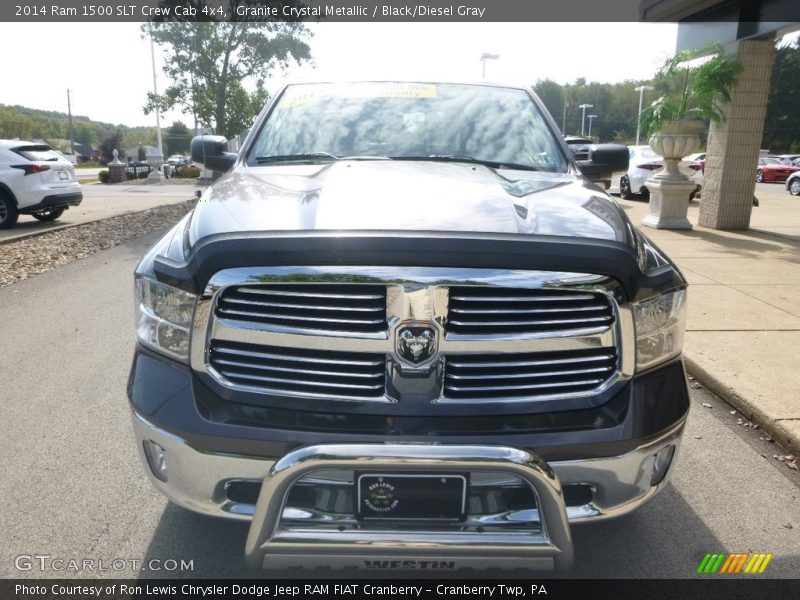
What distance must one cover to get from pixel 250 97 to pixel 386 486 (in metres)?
28.2

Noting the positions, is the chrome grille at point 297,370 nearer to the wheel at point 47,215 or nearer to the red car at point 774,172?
the wheel at point 47,215

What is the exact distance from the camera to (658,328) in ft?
7.09

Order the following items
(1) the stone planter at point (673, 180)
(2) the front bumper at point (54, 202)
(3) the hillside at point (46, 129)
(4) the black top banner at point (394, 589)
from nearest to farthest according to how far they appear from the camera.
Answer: (4) the black top banner at point (394, 589) → (1) the stone planter at point (673, 180) → (2) the front bumper at point (54, 202) → (3) the hillside at point (46, 129)

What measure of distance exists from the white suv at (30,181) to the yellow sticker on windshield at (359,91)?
9927mm

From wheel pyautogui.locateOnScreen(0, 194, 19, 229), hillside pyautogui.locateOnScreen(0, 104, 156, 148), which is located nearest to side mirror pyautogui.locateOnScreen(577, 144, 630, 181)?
wheel pyautogui.locateOnScreen(0, 194, 19, 229)

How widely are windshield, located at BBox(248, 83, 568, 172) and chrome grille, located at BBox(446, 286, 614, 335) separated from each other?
133 centimetres

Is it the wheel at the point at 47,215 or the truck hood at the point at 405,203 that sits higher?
the truck hood at the point at 405,203

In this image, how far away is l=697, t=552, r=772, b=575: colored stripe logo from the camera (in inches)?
99.3

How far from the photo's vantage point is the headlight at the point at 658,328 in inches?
83.2

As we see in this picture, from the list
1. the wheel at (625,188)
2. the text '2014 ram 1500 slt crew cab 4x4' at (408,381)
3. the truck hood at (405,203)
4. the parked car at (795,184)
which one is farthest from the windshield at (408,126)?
the parked car at (795,184)

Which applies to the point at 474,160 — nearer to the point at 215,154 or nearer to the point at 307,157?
the point at 307,157

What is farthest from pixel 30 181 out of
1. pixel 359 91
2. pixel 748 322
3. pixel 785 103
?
pixel 785 103

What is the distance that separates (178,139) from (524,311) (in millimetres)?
84010

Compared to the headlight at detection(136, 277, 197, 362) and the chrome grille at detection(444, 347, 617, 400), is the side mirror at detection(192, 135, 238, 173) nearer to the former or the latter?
the headlight at detection(136, 277, 197, 362)
